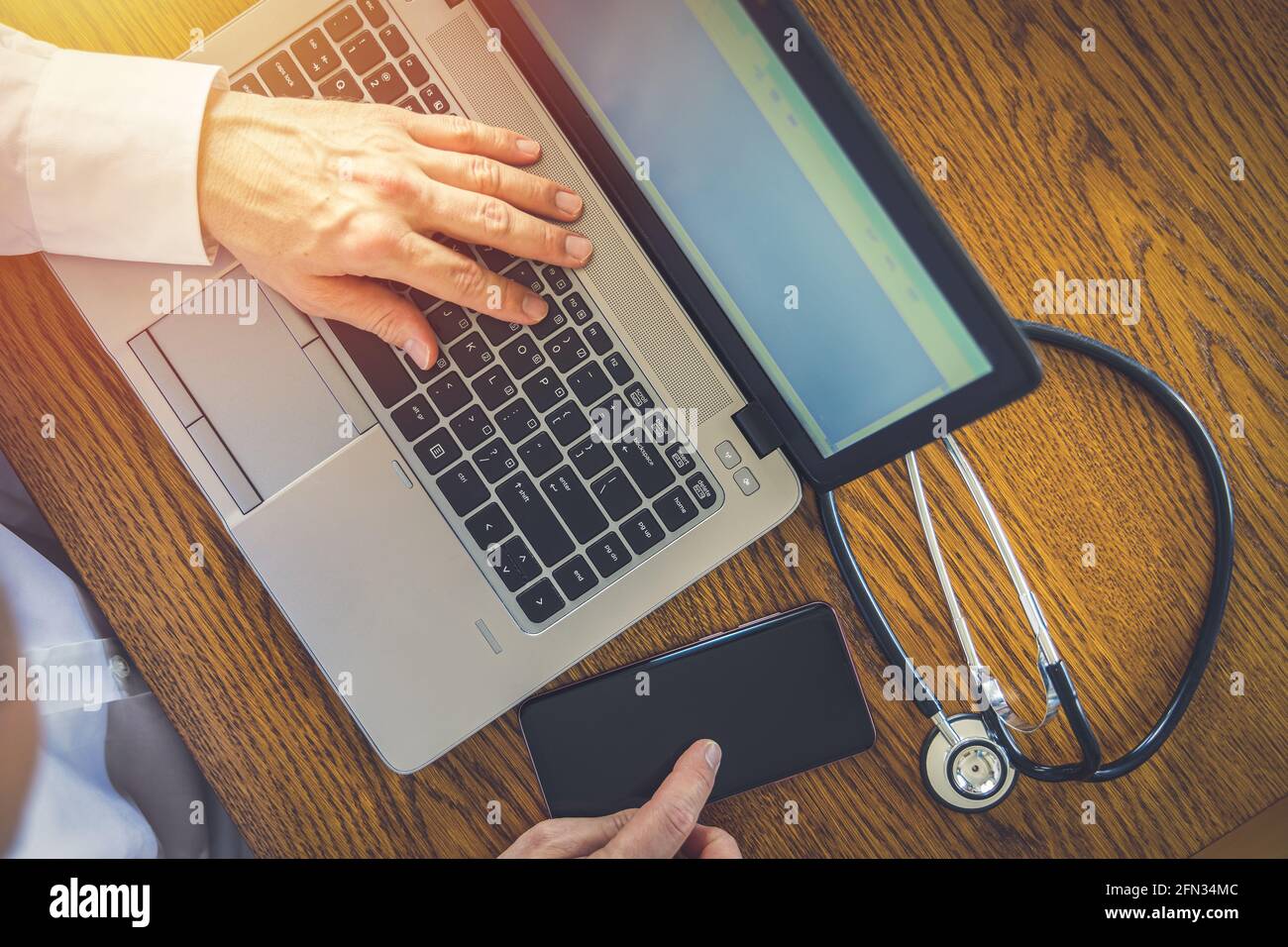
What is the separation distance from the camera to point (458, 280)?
562 millimetres

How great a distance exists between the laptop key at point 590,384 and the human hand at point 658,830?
263 millimetres

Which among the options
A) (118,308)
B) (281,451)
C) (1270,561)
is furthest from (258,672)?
(1270,561)

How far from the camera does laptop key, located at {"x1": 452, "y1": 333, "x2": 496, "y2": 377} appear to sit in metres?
0.57

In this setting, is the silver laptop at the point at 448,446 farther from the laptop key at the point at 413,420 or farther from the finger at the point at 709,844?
the finger at the point at 709,844

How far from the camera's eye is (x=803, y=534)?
0.61 metres

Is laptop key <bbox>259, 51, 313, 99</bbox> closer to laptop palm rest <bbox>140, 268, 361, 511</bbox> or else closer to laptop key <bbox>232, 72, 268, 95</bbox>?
laptop key <bbox>232, 72, 268, 95</bbox>

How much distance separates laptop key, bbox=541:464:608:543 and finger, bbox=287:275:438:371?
0.12 meters

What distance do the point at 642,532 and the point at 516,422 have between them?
115 millimetres

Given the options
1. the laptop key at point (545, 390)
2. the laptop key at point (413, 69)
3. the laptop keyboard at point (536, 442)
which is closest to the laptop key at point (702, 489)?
the laptop keyboard at point (536, 442)

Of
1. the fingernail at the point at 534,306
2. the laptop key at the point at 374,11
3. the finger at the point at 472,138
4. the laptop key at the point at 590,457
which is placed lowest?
the laptop key at the point at 590,457

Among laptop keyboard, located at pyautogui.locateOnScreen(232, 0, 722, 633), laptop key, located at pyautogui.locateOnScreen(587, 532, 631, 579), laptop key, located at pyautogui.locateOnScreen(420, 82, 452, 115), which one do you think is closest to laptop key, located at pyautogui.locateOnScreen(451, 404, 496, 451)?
laptop keyboard, located at pyautogui.locateOnScreen(232, 0, 722, 633)

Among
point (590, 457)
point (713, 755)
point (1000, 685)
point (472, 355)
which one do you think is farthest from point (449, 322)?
point (1000, 685)

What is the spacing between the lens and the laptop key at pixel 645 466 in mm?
556
